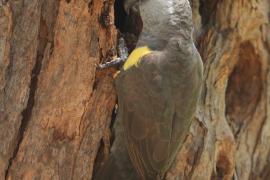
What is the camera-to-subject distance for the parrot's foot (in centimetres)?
272

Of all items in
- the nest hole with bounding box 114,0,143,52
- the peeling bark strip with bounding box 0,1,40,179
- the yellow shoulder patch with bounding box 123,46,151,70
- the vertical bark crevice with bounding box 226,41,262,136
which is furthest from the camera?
the vertical bark crevice with bounding box 226,41,262,136

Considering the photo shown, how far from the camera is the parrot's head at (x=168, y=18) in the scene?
9.08 feet

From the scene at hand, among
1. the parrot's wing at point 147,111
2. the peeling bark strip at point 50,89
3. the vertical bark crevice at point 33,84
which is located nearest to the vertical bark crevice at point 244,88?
the parrot's wing at point 147,111

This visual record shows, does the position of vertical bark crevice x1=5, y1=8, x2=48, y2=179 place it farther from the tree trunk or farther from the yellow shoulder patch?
the yellow shoulder patch

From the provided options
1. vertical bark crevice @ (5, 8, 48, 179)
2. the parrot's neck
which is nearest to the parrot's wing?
the parrot's neck

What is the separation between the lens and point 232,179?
3.27 meters

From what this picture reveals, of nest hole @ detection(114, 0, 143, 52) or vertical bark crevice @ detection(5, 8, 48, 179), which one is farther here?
nest hole @ detection(114, 0, 143, 52)

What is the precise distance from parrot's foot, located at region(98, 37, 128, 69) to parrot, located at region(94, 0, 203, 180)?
0.04 meters

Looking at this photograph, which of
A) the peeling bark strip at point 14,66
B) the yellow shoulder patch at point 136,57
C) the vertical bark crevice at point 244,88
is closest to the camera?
the peeling bark strip at point 14,66

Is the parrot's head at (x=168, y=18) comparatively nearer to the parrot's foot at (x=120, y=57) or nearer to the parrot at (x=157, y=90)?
the parrot at (x=157, y=90)

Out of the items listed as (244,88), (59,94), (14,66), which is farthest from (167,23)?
(244,88)

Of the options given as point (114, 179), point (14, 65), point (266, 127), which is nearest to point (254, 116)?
point (266, 127)

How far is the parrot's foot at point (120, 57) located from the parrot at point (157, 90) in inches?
1.4

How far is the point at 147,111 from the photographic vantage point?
8.93 ft
